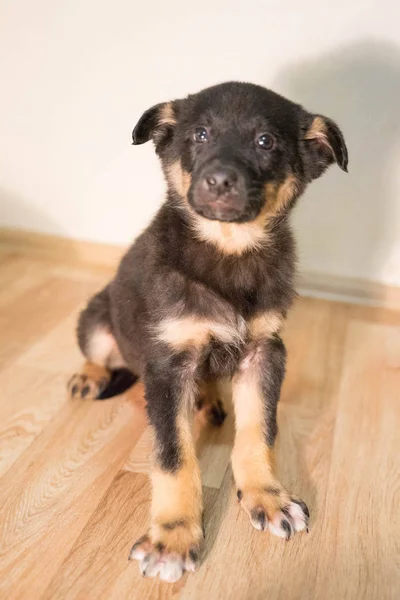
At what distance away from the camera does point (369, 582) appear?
1625 mm

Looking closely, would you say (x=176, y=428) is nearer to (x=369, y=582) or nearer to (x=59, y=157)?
(x=369, y=582)

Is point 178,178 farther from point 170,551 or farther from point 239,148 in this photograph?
point 170,551

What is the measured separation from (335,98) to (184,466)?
220 cm

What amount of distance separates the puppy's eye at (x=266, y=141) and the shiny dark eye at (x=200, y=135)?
182mm

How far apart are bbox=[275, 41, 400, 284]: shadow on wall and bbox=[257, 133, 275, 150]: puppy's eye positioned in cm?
137

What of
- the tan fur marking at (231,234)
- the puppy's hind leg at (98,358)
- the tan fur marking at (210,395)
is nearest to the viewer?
the tan fur marking at (231,234)

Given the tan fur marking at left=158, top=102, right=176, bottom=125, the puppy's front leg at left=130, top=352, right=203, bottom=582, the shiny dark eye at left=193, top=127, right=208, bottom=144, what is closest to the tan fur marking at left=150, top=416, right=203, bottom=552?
the puppy's front leg at left=130, top=352, right=203, bottom=582

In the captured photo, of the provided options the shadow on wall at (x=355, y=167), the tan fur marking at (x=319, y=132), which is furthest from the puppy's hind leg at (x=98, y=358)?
the shadow on wall at (x=355, y=167)

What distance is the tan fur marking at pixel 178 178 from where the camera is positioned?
6.27ft

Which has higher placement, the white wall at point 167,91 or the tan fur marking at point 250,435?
the white wall at point 167,91

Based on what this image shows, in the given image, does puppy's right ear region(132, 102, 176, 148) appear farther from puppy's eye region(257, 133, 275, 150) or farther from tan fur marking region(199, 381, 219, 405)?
tan fur marking region(199, 381, 219, 405)

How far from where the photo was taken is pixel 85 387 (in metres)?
2.45

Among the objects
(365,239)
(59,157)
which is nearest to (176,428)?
(365,239)

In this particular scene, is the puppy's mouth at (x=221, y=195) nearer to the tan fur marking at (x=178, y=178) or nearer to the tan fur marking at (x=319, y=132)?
the tan fur marking at (x=178, y=178)
